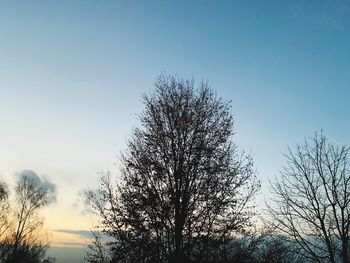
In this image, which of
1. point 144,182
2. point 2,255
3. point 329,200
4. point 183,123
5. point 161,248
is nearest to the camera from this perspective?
point 161,248

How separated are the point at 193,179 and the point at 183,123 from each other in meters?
2.45

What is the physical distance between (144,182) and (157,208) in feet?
3.70

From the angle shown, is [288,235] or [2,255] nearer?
[288,235]

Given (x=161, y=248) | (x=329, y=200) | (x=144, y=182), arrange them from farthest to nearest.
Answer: (x=329, y=200) < (x=144, y=182) < (x=161, y=248)

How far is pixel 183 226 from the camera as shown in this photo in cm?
1179

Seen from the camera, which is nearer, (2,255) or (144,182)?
(144,182)

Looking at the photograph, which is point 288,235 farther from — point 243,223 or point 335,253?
point 243,223

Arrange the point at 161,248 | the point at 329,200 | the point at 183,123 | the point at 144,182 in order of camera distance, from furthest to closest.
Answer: the point at 329,200
the point at 183,123
the point at 144,182
the point at 161,248

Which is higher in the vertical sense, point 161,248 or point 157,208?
point 157,208

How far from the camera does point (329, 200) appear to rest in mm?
14719

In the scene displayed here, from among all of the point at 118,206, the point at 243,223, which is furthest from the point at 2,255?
the point at 243,223

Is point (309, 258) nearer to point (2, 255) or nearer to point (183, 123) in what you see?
point (183, 123)

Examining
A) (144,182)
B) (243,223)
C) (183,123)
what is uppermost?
(183,123)

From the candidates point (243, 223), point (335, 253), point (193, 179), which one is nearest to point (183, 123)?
point (193, 179)
